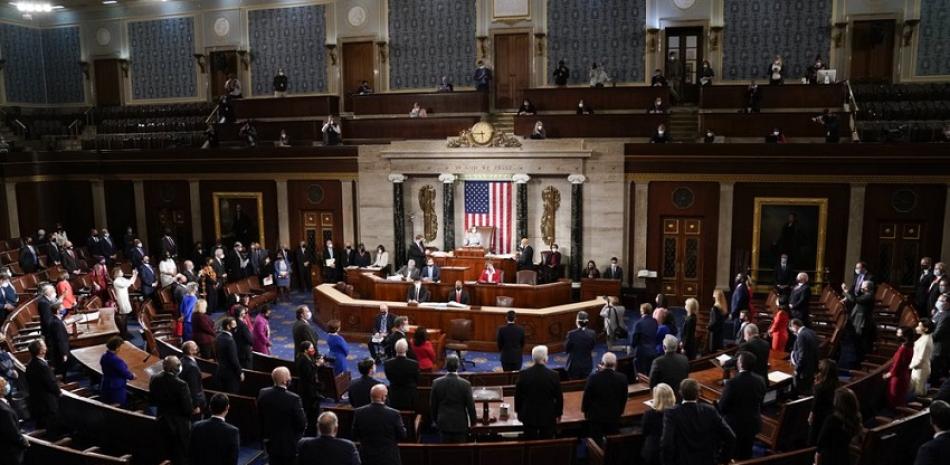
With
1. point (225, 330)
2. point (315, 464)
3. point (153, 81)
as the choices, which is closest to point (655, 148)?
point (225, 330)

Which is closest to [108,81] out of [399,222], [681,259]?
[399,222]

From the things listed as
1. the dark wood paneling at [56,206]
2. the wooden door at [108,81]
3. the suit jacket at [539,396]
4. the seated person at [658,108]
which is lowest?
the suit jacket at [539,396]

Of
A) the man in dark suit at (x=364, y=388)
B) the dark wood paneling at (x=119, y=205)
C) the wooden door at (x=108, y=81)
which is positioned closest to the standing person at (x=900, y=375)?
the man in dark suit at (x=364, y=388)

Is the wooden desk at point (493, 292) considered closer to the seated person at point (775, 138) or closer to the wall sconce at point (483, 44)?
the seated person at point (775, 138)

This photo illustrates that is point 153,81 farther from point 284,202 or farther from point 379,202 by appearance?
point 379,202

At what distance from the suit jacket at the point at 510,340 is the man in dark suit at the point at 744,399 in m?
3.37

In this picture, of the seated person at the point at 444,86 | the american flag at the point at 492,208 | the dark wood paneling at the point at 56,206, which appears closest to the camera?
the american flag at the point at 492,208

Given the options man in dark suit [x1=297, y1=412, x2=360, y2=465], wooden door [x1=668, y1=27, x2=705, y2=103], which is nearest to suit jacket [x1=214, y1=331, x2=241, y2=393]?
man in dark suit [x1=297, y1=412, x2=360, y2=465]

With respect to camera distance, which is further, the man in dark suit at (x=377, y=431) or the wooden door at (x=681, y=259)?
the wooden door at (x=681, y=259)

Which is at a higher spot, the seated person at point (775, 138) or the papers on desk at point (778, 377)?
the seated person at point (775, 138)

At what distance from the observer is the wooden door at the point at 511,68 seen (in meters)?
20.8

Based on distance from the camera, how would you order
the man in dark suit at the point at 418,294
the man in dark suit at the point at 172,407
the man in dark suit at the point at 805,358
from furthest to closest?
the man in dark suit at the point at 418,294
the man in dark suit at the point at 805,358
the man in dark suit at the point at 172,407

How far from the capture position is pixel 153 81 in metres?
24.9

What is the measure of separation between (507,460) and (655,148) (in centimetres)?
1144
